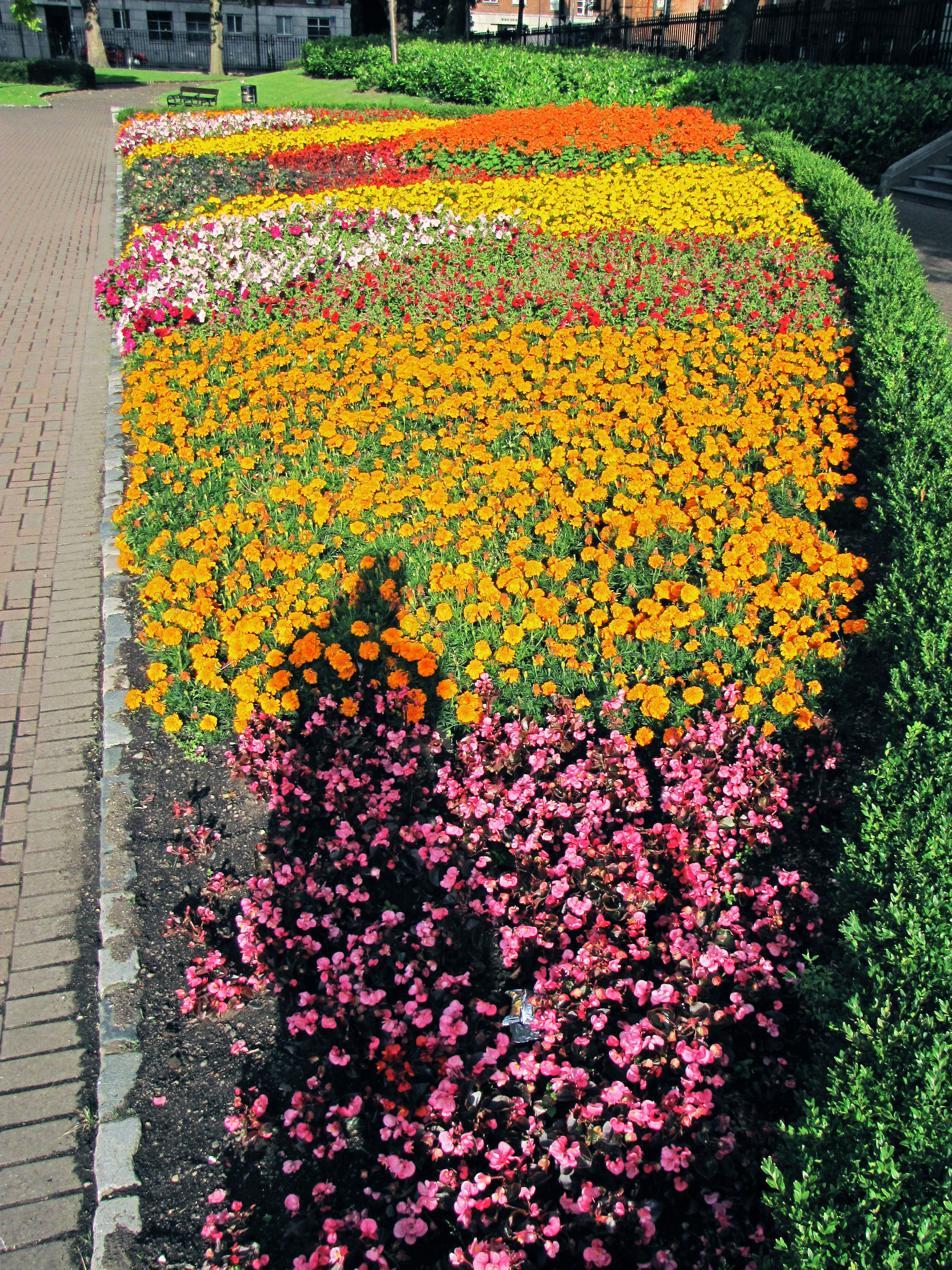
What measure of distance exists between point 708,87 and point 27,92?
89.0 ft

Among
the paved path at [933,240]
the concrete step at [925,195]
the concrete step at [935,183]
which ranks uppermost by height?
the concrete step at [935,183]

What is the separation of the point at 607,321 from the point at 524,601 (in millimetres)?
4381

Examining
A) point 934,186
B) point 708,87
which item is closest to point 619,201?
point 934,186

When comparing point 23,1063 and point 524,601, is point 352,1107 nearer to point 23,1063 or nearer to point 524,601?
point 23,1063

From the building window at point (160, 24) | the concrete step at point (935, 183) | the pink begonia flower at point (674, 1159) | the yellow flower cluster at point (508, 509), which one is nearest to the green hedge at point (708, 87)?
the concrete step at point (935, 183)

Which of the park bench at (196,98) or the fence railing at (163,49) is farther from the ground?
the fence railing at (163,49)

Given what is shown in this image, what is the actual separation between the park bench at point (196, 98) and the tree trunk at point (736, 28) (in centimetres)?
1489

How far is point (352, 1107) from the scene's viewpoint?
2695mm

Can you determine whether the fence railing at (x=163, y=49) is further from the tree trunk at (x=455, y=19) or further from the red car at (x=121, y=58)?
the tree trunk at (x=455, y=19)

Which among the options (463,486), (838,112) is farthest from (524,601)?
(838,112)

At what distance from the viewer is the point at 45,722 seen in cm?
468

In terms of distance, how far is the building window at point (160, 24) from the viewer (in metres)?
49.9

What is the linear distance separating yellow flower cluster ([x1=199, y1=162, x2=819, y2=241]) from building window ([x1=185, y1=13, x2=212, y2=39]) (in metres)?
47.7

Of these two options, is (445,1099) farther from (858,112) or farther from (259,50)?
(259,50)
